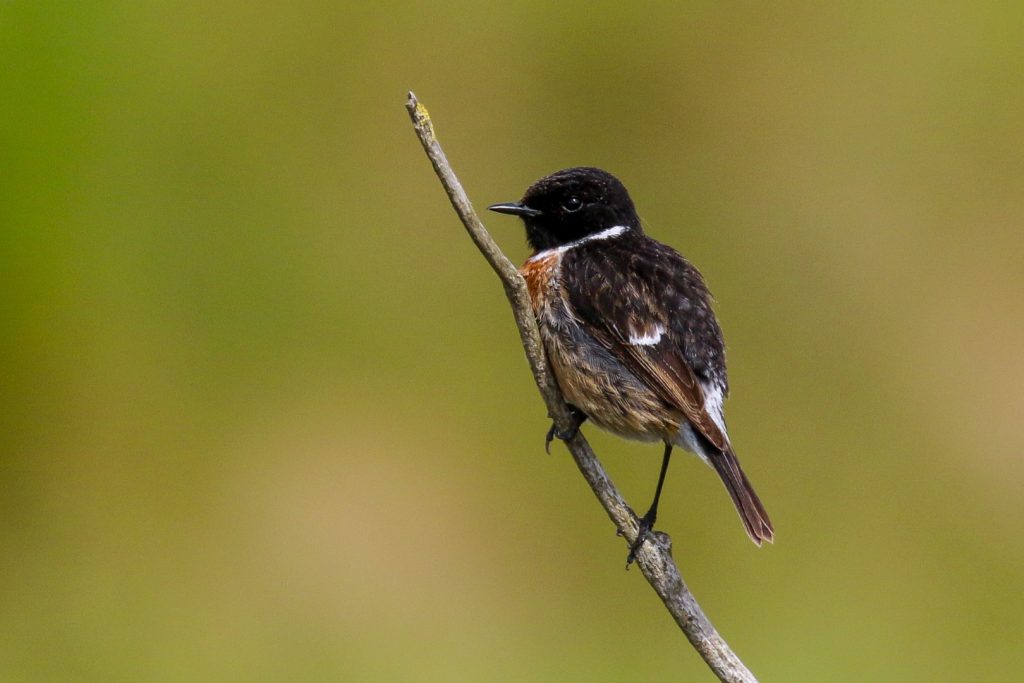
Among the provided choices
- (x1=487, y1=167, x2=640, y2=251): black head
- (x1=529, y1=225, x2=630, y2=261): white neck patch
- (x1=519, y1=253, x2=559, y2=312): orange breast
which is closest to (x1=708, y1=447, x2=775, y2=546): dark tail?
(x1=519, y1=253, x2=559, y2=312): orange breast

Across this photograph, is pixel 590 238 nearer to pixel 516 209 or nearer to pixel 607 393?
pixel 516 209

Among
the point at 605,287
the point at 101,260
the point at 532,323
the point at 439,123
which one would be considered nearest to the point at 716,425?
the point at 605,287

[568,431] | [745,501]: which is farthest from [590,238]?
[568,431]

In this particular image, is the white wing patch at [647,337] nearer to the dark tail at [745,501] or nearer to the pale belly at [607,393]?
the pale belly at [607,393]

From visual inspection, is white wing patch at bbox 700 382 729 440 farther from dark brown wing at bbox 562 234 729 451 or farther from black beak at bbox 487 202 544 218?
black beak at bbox 487 202 544 218

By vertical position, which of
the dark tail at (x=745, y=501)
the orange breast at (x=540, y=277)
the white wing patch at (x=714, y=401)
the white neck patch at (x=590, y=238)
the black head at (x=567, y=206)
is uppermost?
the black head at (x=567, y=206)

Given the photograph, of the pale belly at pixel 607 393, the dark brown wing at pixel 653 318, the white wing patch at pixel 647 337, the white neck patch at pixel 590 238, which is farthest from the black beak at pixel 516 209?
the white wing patch at pixel 647 337

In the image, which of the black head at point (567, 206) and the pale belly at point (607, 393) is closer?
the pale belly at point (607, 393)
